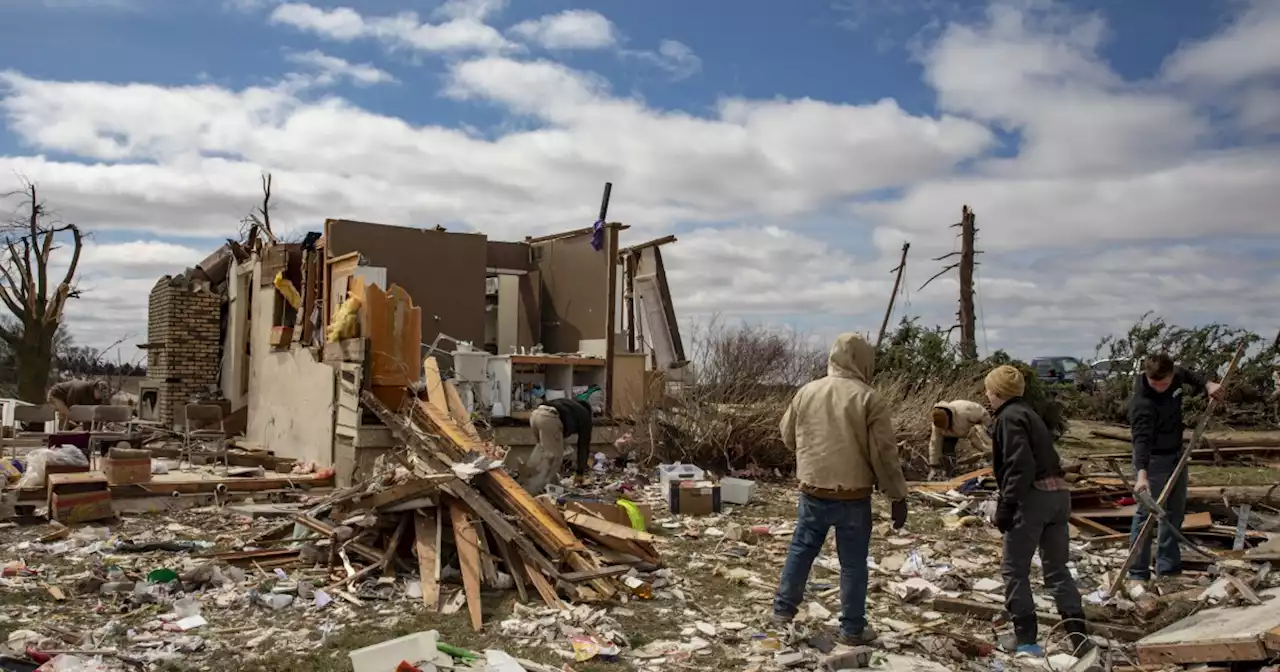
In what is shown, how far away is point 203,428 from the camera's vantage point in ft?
47.7

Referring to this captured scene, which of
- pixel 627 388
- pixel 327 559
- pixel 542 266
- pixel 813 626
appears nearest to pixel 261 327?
pixel 542 266

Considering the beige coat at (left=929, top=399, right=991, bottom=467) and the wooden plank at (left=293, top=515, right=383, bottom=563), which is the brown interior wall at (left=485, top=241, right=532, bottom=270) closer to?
the beige coat at (left=929, top=399, right=991, bottom=467)

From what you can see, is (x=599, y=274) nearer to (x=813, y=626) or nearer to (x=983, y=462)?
(x=983, y=462)

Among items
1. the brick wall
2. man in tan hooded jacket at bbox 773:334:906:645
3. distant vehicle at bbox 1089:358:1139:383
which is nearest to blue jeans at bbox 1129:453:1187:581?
man in tan hooded jacket at bbox 773:334:906:645

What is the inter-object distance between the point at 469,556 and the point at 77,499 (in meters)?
4.85

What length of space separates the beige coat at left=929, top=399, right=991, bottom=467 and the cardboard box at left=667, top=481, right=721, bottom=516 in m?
3.66

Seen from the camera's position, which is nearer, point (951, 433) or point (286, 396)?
point (951, 433)

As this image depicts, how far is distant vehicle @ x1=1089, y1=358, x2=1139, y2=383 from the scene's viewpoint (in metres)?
19.4

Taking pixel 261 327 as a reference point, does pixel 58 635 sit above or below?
below

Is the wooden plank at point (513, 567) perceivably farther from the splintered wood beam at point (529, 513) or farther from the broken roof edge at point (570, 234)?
the broken roof edge at point (570, 234)

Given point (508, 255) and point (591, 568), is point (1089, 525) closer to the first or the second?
point (591, 568)

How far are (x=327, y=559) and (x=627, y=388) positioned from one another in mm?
7321

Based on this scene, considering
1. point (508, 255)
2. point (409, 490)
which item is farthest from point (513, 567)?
point (508, 255)

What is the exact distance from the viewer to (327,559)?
7074 millimetres
